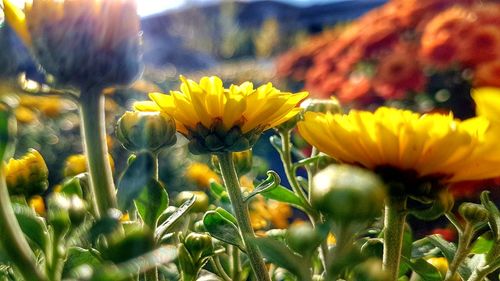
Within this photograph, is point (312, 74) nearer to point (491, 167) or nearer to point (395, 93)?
point (395, 93)

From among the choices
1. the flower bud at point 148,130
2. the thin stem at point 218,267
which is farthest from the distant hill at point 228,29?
the flower bud at point 148,130

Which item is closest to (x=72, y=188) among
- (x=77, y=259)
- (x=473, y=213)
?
(x=77, y=259)

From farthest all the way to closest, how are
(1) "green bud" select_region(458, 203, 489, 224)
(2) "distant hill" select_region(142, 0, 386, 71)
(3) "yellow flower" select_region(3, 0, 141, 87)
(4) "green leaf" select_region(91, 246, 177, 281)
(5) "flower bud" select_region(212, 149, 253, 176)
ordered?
(2) "distant hill" select_region(142, 0, 386, 71)
(5) "flower bud" select_region(212, 149, 253, 176)
(1) "green bud" select_region(458, 203, 489, 224)
(3) "yellow flower" select_region(3, 0, 141, 87)
(4) "green leaf" select_region(91, 246, 177, 281)

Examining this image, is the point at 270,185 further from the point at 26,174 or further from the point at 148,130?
the point at 26,174

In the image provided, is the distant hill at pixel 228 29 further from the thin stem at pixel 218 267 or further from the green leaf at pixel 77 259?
the green leaf at pixel 77 259

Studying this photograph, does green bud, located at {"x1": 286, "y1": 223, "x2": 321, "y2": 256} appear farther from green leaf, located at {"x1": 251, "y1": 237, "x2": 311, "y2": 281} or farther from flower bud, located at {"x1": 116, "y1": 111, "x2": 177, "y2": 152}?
flower bud, located at {"x1": 116, "y1": 111, "x2": 177, "y2": 152}

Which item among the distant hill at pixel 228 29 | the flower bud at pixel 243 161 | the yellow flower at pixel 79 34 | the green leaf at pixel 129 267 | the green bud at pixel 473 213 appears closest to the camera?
the green leaf at pixel 129 267

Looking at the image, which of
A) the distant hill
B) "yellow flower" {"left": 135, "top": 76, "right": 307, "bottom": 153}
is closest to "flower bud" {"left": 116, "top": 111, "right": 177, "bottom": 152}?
"yellow flower" {"left": 135, "top": 76, "right": 307, "bottom": 153}
